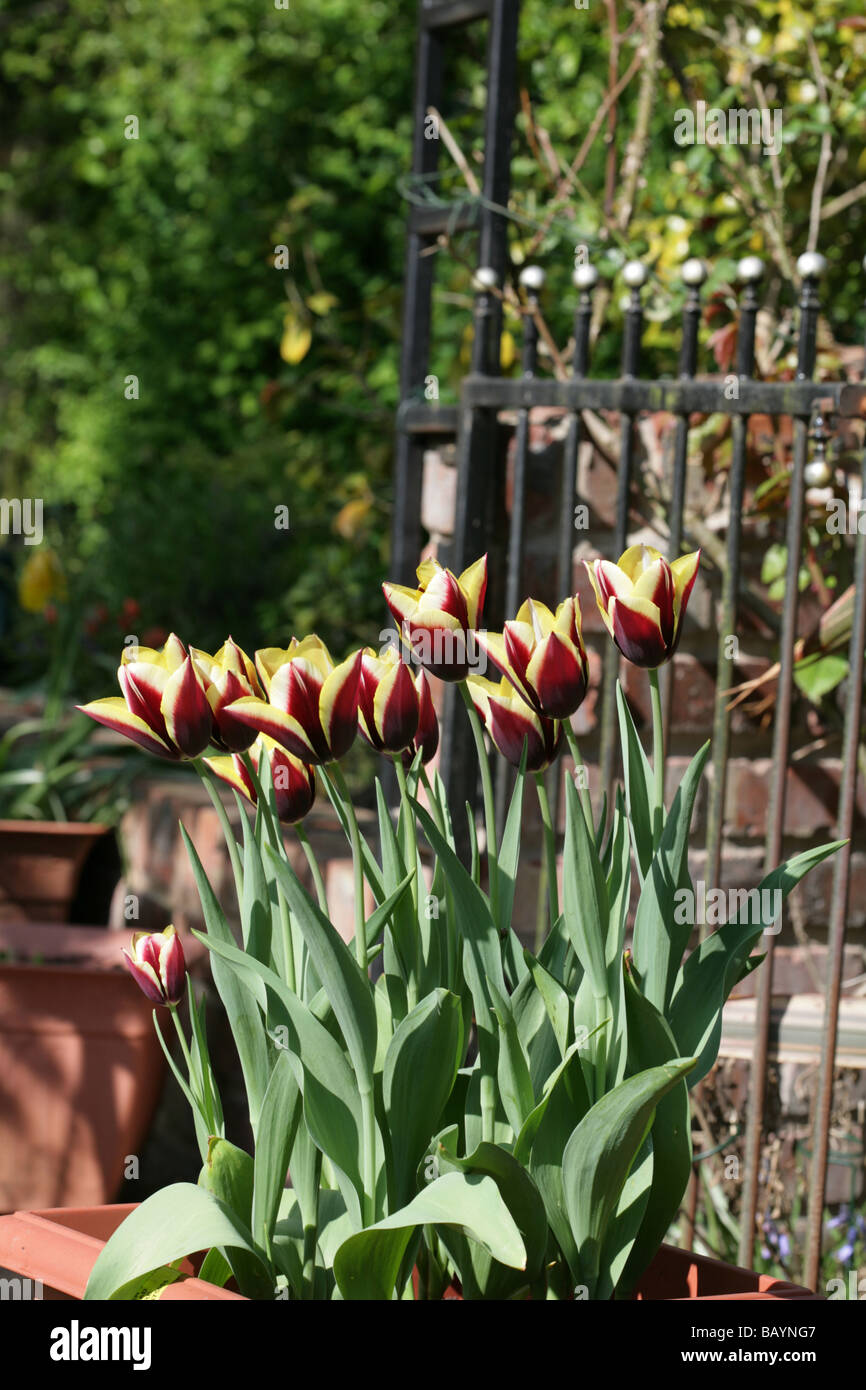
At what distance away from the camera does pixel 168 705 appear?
104 cm

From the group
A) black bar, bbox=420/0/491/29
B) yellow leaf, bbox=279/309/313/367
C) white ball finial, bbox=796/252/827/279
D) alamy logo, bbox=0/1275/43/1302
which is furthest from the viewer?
yellow leaf, bbox=279/309/313/367

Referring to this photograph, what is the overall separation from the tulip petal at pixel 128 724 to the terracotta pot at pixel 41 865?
2.28 meters

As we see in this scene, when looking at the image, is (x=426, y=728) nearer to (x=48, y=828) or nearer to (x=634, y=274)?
(x=634, y=274)

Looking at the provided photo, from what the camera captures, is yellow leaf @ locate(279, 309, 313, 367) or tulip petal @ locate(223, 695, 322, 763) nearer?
tulip petal @ locate(223, 695, 322, 763)

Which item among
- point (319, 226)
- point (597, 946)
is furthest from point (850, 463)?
point (319, 226)

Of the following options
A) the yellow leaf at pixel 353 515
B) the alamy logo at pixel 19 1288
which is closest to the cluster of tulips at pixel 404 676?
the alamy logo at pixel 19 1288

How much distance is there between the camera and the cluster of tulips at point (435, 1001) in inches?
40.4

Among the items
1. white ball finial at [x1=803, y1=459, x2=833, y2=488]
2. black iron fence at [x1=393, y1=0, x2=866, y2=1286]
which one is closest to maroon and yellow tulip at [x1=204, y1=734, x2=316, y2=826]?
black iron fence at [x1=393, y1=0, x2=866, y2=1286]

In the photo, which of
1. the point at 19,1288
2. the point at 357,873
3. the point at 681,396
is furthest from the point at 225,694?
the point at 681,396

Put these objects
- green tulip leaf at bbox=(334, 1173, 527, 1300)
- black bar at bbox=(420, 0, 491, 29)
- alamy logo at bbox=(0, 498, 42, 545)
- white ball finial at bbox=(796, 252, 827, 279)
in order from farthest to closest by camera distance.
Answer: alamy logo at bbox=(0, 498, 42, 545), black bar at bbox=(420, 0, 491, 29), white ball finial at bbox=(796, 252, 827, 279), green tulip leaf at bbox=(334, 1173, 527, 1300)

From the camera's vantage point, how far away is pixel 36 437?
11.4 m

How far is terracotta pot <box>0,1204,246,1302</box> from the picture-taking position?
44.2 inches

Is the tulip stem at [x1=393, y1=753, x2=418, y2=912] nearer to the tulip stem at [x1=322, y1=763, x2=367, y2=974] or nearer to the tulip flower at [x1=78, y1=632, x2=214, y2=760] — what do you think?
the tulip stem at [x1=322, y1=763, x2=367, y2=974]
